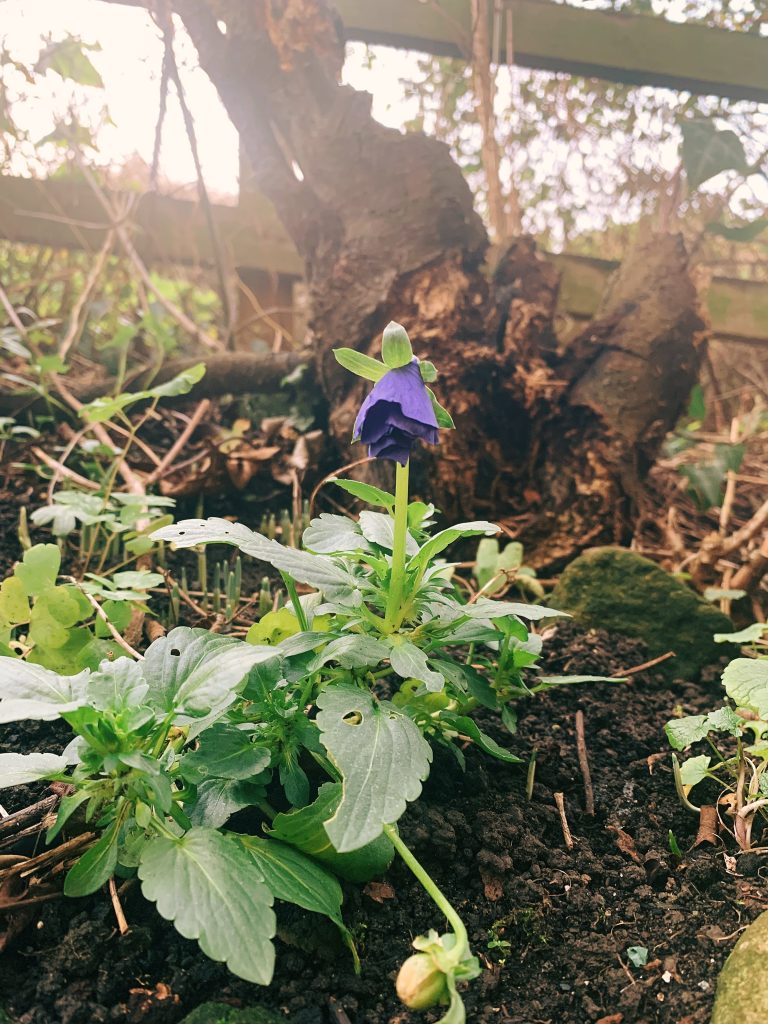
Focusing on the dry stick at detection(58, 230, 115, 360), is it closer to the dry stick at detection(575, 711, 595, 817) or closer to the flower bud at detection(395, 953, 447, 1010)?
the dry stick at detection(575, 711, 595, 817)

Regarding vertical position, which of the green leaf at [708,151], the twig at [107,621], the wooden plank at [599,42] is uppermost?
the wooden plank at [599,42]

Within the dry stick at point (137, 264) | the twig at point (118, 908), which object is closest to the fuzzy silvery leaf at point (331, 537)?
the twig at point (118, 908)

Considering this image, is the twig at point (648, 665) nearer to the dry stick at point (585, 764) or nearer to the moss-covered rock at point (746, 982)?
the dry stick at point (585, 764)

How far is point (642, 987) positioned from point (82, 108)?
3404mm

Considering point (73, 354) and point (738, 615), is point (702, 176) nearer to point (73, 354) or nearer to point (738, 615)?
point (738, 615)

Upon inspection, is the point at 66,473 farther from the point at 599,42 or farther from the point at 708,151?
the point at 599,42

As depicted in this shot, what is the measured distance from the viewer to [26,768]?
3.14 feet

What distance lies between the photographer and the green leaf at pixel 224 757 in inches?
40.2

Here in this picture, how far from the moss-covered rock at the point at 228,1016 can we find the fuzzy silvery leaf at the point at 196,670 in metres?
0.32

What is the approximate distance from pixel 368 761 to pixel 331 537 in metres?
0.40

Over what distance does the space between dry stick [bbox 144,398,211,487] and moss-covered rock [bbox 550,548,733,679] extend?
3.98ft

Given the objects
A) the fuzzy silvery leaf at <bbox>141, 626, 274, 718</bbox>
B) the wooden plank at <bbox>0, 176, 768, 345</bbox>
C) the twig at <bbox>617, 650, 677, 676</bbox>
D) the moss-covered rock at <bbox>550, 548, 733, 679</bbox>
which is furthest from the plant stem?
the wooden plank at <bbox>0, 176, 768, 345</bbox>

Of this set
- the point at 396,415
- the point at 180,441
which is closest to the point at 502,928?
the point at 396,415

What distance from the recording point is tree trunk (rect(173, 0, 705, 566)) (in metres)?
2.42
